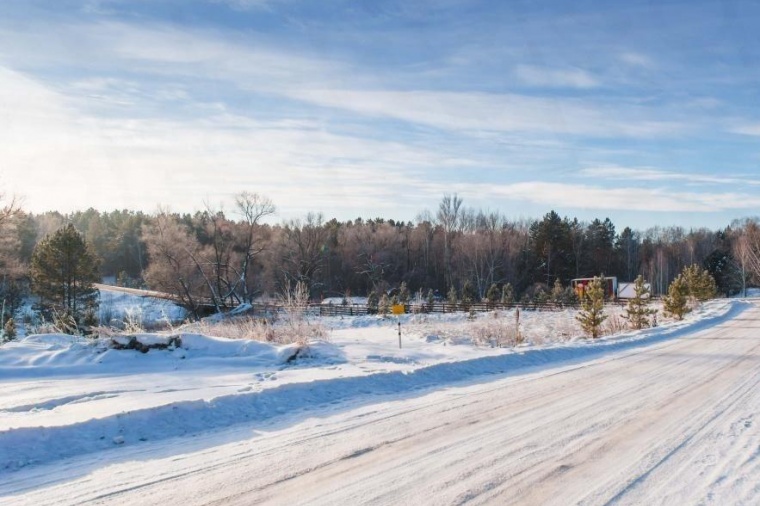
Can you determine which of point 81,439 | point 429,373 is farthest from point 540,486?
point 429,373

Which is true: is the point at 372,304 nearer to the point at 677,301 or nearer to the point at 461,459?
the point at 677,301

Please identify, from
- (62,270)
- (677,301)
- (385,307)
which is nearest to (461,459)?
(677,301)

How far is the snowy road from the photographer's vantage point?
199 inches

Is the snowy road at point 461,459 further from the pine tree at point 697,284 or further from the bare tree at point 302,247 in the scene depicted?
the bare tree at point 302,247

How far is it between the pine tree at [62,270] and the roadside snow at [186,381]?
3191 cm

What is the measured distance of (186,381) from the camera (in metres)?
10.6

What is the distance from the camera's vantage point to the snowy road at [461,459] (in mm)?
5062

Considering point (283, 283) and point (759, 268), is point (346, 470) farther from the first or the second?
point (759, 268)

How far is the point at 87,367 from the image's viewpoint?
12008 millimetres

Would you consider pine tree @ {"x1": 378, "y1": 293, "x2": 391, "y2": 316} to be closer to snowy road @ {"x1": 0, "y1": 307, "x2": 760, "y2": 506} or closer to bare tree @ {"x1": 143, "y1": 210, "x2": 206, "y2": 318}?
bare tree @ {"x1": 143, "y1": 210, "x2": 206, "y2": 318}

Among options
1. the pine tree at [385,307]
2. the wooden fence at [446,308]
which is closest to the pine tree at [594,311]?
the pine tree at [385,307]

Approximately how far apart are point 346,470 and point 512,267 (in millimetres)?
69336

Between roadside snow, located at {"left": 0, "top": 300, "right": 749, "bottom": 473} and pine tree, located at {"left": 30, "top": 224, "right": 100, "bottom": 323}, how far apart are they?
31912 millimetres

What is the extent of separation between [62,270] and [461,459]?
148ft
